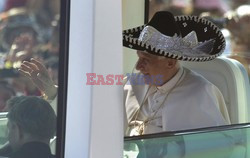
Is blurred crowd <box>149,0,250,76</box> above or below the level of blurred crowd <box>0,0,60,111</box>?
above

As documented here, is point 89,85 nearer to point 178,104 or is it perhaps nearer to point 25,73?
point 25,73

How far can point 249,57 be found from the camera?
8.14ft

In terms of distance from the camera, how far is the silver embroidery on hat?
202 centimetres

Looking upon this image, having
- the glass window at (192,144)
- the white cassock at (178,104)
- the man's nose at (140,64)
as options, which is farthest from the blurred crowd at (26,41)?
the man's nose at (140,64)

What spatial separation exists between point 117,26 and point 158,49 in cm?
88

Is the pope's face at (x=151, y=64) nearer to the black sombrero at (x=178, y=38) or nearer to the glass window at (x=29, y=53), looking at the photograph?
the black sombrero at (x=178, y=38)

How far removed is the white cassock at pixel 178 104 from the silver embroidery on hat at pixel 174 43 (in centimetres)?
10

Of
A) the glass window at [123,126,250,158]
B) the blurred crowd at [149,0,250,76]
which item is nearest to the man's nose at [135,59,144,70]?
the blurred crowd at [149,0,250,76]

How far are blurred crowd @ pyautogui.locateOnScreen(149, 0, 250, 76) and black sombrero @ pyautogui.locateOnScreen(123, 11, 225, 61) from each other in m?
0.14

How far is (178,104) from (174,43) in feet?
0.97

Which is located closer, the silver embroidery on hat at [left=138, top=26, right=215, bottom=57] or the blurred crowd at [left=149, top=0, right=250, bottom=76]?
the silver embroidery on hat at [left=138, top=26, right=215, bottom=57]

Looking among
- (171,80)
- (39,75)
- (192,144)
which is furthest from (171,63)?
(39,75)

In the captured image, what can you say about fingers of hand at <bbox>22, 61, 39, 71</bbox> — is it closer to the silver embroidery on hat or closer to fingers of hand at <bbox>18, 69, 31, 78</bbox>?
fingers of hand at <bbox>18, 69, 31, 78</bbox>

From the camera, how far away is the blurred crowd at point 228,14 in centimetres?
249
